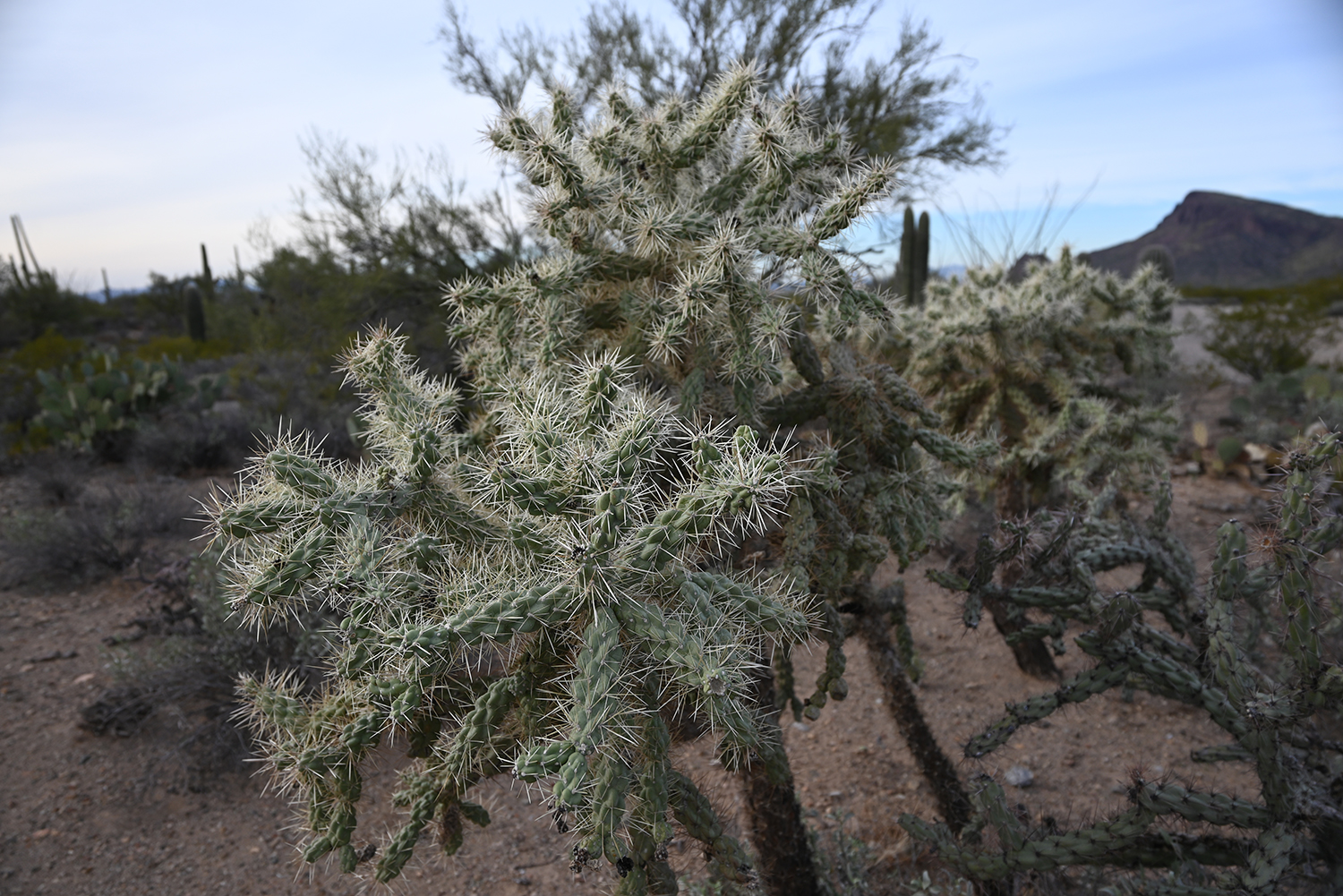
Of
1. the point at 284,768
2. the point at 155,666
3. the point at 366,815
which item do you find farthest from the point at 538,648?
the point at 155,666

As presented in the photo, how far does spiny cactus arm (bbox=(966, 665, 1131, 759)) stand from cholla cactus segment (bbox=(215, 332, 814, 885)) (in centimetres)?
115

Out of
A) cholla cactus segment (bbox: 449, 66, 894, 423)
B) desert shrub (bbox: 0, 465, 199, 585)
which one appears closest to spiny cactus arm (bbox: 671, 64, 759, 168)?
cholla cactus segment (bbox: 449, 66, 894, 423)

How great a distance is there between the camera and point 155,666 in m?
4.32

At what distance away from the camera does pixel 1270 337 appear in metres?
11.6

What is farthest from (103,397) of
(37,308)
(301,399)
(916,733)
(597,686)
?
(37,308)

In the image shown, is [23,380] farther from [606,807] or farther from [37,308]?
[37,308]

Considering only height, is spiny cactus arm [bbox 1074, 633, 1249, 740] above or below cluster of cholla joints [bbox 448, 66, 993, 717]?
below

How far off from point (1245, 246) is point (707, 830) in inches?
904

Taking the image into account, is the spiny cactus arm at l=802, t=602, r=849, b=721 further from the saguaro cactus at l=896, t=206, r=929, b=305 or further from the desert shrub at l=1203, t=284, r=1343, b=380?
the desert shrub at l=1203, t=284, r=1343, b=380

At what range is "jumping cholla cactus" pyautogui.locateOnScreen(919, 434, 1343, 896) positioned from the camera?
2.09 m

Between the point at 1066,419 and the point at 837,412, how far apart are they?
2776 mm

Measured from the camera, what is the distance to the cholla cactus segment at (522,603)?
4.90 ft

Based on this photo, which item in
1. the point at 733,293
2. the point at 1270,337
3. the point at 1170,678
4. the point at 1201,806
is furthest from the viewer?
the point at 1270,337

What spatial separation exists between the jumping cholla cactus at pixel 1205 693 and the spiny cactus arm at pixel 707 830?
3.15ft
